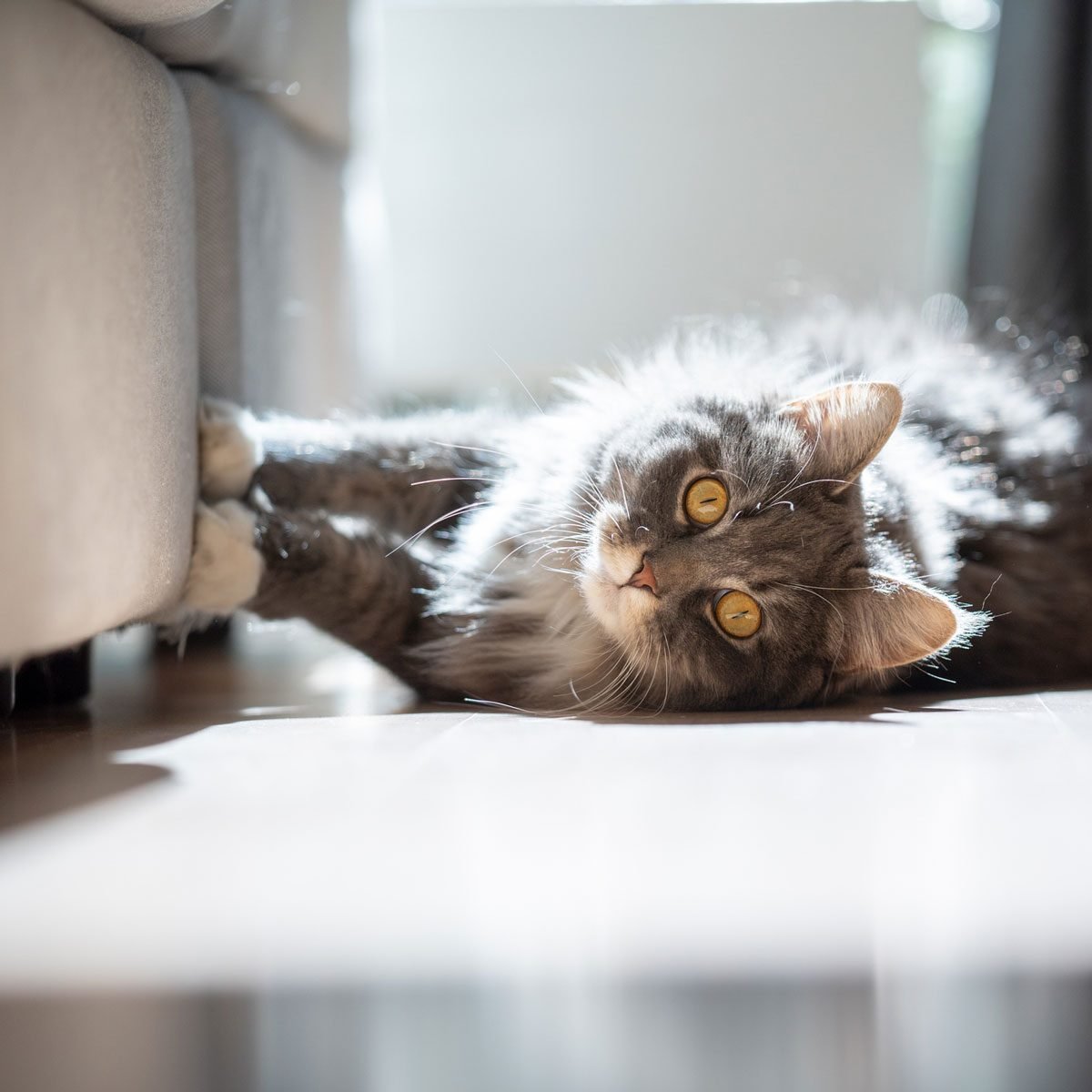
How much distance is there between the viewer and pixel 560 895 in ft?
2.61

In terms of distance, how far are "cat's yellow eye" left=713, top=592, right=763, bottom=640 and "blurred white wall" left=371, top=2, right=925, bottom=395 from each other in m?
2.10

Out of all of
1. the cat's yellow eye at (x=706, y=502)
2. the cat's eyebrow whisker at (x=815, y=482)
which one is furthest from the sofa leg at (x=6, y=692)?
the cat's eyebrow whisker at (x=815, y=482)

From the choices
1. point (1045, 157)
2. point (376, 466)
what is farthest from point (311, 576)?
point (1045, 157)

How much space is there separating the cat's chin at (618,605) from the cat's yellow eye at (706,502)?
116mm

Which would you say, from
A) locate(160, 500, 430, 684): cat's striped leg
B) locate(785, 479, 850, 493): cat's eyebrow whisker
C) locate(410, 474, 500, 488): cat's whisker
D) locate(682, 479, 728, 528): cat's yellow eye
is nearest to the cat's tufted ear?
locate(785, 479, 850, 493): cat's eyebrow whisker

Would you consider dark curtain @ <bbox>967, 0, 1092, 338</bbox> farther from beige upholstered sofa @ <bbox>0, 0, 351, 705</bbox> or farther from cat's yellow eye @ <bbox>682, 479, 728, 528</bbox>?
beige upholstered sofa @ <bbox>0, 0, 351, 705</bbox>

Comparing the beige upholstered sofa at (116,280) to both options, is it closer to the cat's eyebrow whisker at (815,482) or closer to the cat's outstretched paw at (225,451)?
the cat's outstretched paw at (225,451)

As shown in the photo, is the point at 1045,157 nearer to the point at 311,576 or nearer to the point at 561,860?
the point at 311,576

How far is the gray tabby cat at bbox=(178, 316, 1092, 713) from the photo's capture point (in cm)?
139

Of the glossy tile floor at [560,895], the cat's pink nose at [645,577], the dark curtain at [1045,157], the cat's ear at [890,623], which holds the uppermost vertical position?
the dark curtain at [1045,157]

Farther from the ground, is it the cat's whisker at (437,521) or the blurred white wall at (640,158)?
the blurred white wall at (640,158)

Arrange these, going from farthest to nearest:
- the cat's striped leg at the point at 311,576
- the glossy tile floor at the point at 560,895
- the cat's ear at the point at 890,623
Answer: the cat's striped leg at the point at 311,576 → the cat's ear at the point at 890,623 → the glossy tile floor at the point at 560,895

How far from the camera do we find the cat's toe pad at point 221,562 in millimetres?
1423

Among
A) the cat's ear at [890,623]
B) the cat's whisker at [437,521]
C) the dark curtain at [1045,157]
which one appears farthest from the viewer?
the dark curtain at [1045,157]
